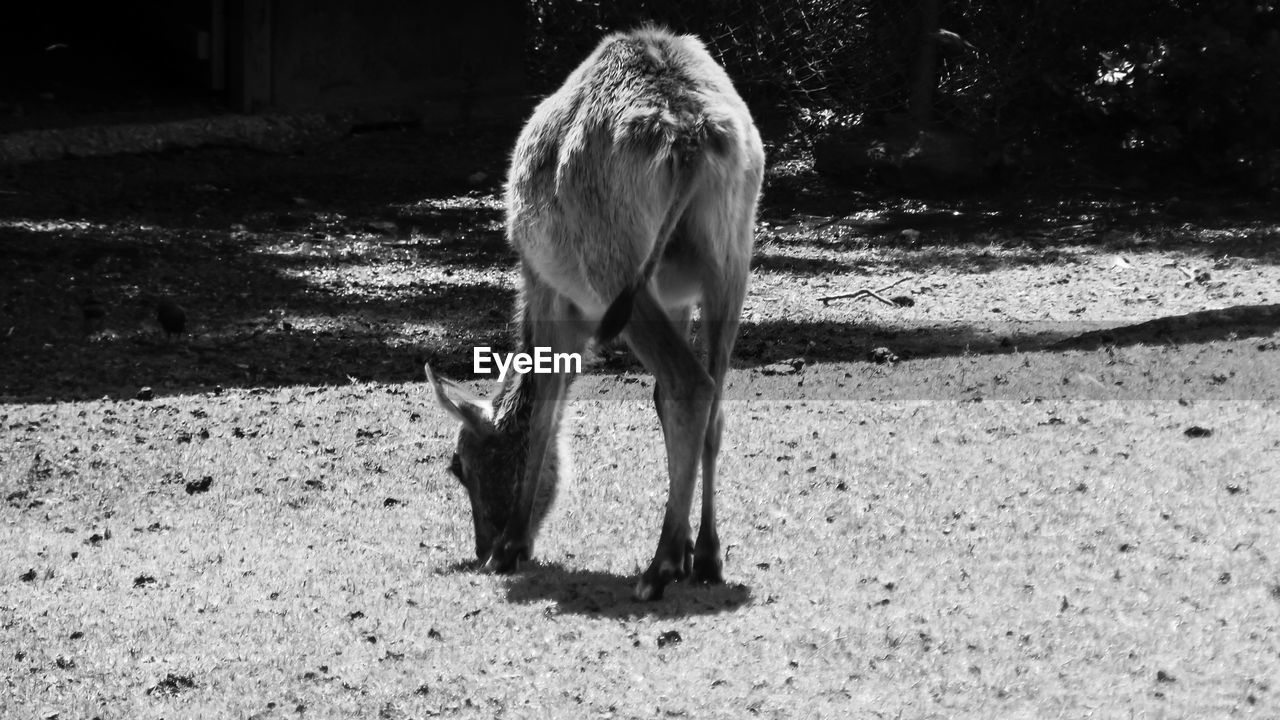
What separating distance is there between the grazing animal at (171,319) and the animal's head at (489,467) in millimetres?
4276

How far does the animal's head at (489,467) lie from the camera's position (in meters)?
5.42

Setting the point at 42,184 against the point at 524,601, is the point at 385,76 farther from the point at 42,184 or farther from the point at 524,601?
the point at 524,601

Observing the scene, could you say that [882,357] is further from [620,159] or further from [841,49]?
[841,49]

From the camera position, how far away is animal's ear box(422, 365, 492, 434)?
5.25m

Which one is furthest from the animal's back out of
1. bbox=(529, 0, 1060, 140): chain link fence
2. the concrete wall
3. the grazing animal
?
the concrete wall

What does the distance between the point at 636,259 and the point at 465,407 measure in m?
1.11

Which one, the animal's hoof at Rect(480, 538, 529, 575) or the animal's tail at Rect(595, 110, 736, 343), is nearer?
the animal's tail at Rect(595, 110, 736, 343)

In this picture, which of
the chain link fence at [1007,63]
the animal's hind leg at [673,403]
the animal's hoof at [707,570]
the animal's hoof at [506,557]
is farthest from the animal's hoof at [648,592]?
the chain link fence at [1007,63]

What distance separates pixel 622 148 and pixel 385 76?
1102 centimetres

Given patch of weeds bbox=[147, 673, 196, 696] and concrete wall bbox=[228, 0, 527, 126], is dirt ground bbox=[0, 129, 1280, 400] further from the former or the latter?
patch of weeds bbox=[147, 673, 196, 696]

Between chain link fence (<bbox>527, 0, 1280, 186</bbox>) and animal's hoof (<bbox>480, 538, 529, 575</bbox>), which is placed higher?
chain link fence (<bbox>527, 0, 1280, 186</bbox>)

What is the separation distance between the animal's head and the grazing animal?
4276mm

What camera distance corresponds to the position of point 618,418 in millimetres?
7188

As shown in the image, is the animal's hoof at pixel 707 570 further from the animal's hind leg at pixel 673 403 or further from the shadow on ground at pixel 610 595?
the animal's hind leg at pixel 673 403
